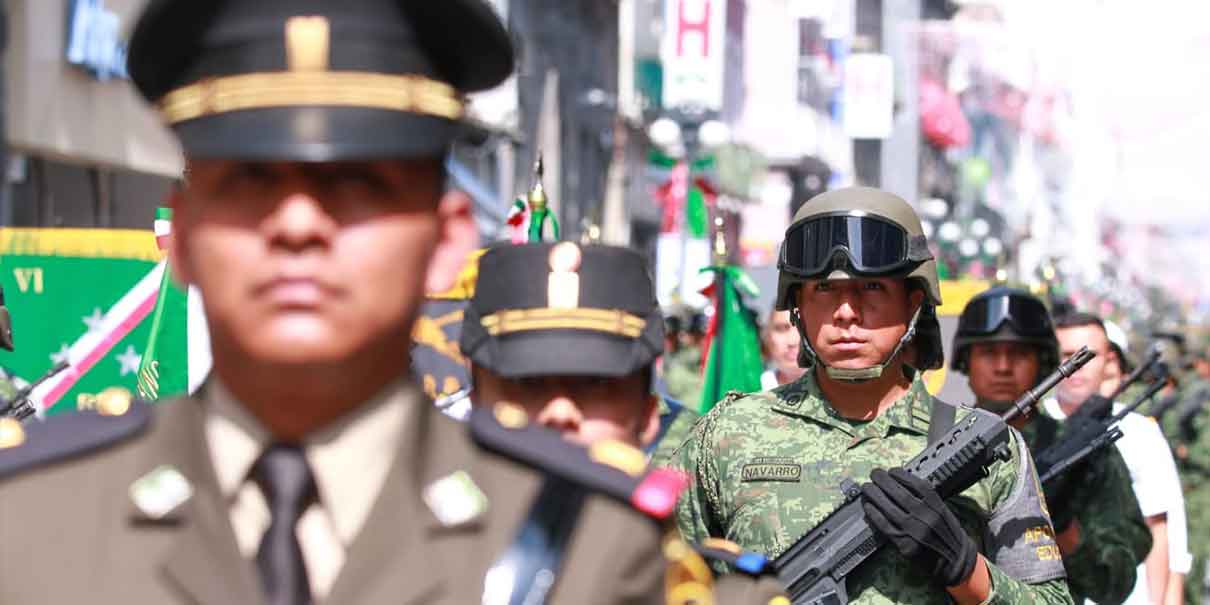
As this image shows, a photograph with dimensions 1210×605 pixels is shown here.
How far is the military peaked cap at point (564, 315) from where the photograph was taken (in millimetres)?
4574

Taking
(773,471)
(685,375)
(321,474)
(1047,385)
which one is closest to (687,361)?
(685,375)

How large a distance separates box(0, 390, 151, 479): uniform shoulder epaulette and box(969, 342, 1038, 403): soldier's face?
5.40 m

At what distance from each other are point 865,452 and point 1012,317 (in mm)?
2481

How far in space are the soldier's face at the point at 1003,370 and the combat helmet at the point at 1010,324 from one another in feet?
0.10

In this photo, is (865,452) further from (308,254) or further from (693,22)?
(693,22)

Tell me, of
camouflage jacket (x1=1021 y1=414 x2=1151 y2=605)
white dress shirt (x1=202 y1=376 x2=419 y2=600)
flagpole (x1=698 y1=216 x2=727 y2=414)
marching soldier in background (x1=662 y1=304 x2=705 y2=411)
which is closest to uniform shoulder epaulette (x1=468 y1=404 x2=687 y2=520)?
white dress shirt (x1=202 y1=376 x2=419 y2=600)

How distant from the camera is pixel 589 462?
2486mm

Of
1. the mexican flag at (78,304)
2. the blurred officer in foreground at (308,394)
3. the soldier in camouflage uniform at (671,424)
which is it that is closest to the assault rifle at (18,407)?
the mexican flag at (78,304)

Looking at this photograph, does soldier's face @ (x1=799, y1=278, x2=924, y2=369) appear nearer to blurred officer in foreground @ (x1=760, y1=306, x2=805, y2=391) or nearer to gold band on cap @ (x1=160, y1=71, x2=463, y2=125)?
gold band on cap @ (x1=160, y1=71, x2=463, y2=125)

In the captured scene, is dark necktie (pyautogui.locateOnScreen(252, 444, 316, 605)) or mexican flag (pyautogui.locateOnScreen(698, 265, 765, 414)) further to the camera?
mexican flag (pyautogui.locateOnScreen(698, 265, 765, 414))

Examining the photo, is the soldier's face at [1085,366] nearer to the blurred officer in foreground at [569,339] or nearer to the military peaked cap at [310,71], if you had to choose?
the blurred officer in foreground at [569,339]

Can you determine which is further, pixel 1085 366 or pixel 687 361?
pixel 687 361

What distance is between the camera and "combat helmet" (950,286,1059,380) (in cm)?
779

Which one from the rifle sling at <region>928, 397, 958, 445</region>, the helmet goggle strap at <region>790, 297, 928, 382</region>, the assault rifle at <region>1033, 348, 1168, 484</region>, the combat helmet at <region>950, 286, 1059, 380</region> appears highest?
the helmet goggle strap at <region>790, 297, 928, 382</region>
